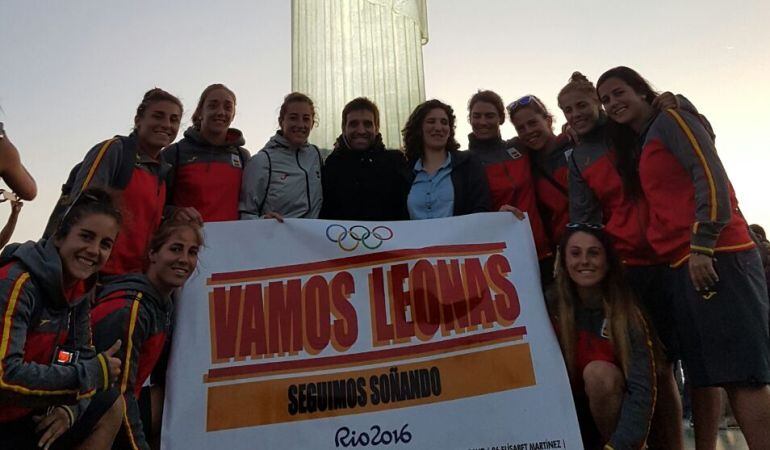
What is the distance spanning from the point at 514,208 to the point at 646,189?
2.06 ft

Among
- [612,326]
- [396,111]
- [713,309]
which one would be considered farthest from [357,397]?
[396,111]

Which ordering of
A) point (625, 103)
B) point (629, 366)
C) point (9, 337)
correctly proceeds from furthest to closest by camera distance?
point (625, 103) < point (629, 366) < point (9, 337)

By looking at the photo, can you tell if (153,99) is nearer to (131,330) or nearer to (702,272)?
(131,330)

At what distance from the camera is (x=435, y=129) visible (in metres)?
3.21

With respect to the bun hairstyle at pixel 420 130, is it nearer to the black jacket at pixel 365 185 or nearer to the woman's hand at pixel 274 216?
the black jacket at pixel 365 185

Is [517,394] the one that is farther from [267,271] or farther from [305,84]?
[305,84]

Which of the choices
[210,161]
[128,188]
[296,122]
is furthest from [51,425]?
[296,122]

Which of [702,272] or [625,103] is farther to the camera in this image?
[625,103]

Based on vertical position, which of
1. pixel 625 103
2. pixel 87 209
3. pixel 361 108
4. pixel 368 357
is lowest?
pixel 368 357

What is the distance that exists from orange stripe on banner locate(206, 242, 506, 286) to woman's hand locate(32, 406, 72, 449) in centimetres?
87

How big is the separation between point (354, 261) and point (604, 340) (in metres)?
1.15

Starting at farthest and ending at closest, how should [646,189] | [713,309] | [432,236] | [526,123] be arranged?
[526,123] → [432,236] → [646,189] → [713,309]

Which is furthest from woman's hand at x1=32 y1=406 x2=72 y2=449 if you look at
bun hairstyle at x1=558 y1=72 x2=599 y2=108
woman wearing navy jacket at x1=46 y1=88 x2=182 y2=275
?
bun hairstyle at x1=558 y1=72 x2=599 y2=108

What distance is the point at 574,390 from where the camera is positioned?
2535 mm
